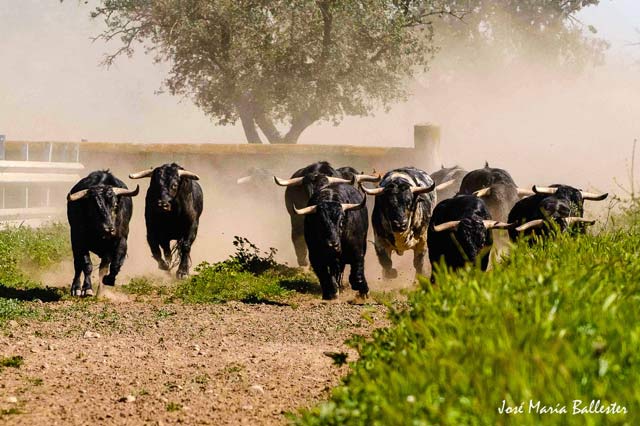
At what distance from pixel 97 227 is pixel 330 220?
3103 millimetres

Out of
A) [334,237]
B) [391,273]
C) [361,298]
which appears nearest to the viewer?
[334,237]

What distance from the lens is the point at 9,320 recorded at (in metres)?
11.1

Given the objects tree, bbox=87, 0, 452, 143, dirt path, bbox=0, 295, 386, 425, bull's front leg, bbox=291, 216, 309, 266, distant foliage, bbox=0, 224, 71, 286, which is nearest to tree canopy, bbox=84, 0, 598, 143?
tree, bbox=87, 0, 452, 143

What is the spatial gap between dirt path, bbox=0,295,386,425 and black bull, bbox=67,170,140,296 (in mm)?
1585

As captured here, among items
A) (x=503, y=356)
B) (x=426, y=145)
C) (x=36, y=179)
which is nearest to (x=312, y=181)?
(x=36, y=179)

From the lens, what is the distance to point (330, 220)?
Answer: 1379 cm

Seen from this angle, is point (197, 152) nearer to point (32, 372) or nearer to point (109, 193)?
point (109, 193)

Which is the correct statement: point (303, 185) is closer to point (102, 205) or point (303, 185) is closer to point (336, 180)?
point (336, 180)

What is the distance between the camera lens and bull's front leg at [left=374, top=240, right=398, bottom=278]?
1622cm

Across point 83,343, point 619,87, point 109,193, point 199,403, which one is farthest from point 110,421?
point 619,87

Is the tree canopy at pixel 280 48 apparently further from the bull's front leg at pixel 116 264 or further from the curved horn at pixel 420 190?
the bull's front leg at pixel 116 264

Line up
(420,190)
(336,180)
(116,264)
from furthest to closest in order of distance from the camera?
(336,180), (420,190), (116,264)

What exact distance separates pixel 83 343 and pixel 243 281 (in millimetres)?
5224

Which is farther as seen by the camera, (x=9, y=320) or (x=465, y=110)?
(x=465, y=110)
